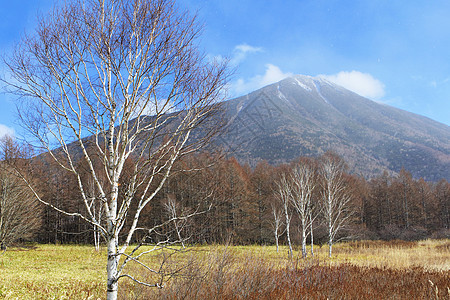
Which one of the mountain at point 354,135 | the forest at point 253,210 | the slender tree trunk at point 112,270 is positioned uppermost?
the mountain at point 354,135

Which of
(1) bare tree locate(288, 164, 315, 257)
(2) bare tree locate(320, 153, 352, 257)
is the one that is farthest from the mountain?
(1) bare tree locate(288, 164, 315, 257)

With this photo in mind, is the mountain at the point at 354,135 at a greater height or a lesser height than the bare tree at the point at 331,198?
greater

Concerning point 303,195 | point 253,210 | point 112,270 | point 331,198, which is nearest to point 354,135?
point 253,210

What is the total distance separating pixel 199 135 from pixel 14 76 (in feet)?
8.09

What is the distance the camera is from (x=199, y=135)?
4.02m

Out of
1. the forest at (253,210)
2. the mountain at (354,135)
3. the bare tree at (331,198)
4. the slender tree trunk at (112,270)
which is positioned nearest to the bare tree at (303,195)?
the bare tree at (331,198)

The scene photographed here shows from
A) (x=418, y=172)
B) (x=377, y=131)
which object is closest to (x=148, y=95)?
(x=418, y=172)

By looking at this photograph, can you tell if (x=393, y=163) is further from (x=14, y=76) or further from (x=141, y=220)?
(x=14, y=76)

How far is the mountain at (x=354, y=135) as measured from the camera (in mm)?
95688

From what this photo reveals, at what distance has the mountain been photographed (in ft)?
314

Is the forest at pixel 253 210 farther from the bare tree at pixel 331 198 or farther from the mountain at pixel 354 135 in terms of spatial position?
the mountain at pixel 354 135

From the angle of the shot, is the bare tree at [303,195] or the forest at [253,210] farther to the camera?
the forest at [253,210]

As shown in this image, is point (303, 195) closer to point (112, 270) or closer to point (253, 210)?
point (112, 270)

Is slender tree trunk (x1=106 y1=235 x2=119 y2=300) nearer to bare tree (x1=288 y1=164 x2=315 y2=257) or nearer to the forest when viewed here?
bare tree (x1=288 y1=164 x2=315 y2=257)
